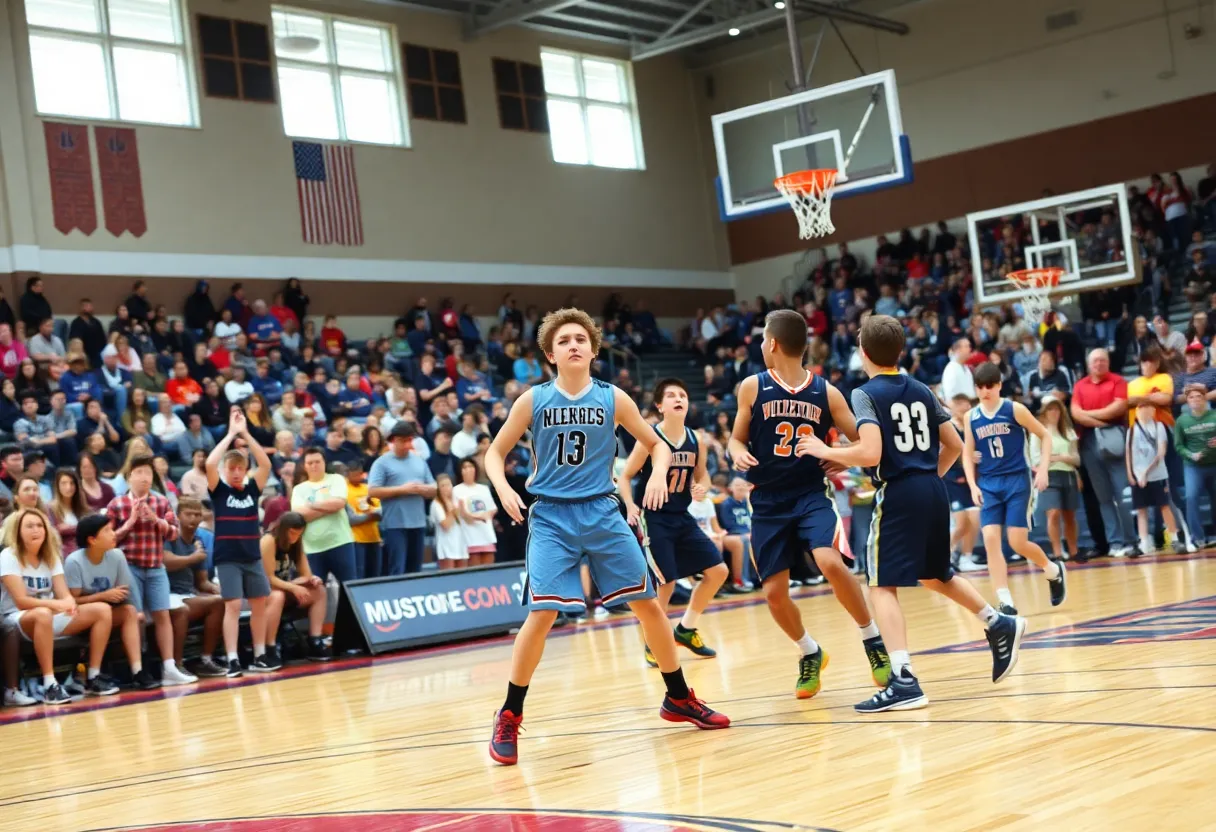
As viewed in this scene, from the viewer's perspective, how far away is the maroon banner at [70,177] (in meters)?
20.4

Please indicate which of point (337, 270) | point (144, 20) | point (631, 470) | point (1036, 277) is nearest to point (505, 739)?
point (631, 470)

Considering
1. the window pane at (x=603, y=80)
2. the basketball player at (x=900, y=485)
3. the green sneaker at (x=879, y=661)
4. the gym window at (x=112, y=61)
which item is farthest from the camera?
the window pane at (x=603, y=80)

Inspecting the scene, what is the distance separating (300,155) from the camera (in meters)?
23.5

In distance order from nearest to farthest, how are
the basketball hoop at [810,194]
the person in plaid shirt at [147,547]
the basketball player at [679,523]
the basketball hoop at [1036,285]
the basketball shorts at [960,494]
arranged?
1. the basketball player at [679,523]
2. the person in plaid shirt at [147,547]
3. the basketball shorts at [960,494]
4. the basketball hoop at [810,194]
5. the basketball hoop at [1036,285]

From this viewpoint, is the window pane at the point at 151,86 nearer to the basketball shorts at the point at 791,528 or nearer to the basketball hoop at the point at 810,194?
the basketball hoop at the point at 810,194

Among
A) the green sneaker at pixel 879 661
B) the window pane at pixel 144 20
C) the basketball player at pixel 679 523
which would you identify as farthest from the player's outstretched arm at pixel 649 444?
the window pane at pixel 144 20

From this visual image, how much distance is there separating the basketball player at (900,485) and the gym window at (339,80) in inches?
712

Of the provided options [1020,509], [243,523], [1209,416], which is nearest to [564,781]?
[1020,509]

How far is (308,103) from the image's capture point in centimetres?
2378

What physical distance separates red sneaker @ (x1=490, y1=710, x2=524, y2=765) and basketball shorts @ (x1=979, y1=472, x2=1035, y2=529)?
5412mm

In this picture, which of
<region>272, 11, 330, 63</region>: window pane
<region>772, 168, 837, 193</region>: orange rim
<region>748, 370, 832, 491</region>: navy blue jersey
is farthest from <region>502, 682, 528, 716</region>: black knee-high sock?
<region>272, 11, 330, 63</region>: window pane

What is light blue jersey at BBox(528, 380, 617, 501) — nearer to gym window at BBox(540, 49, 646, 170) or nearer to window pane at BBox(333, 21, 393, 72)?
window pane at BBox(333, 21, 393, 72)

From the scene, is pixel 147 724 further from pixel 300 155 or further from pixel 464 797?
pixel 300 155

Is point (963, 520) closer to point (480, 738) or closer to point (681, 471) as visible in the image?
point (681, 471)
